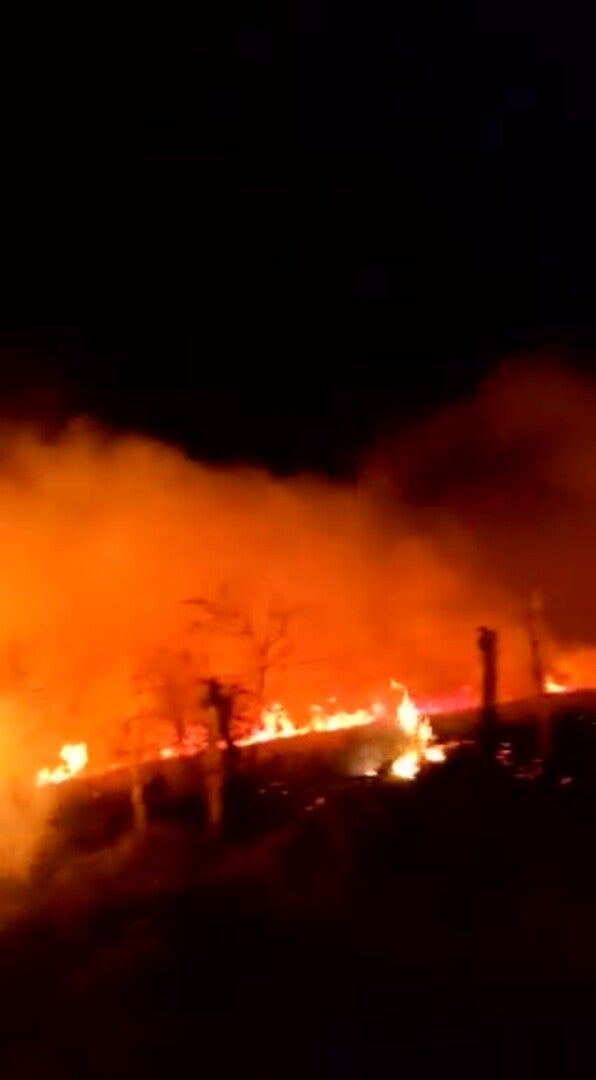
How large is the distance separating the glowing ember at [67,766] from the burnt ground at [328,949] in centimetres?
723

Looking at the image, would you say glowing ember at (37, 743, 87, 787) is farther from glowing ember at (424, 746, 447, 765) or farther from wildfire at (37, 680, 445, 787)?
glowing ember at (424, 746, 447, 765)

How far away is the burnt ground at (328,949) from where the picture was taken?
856 cm

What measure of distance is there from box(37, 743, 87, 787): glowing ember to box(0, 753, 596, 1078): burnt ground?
7.23 meters

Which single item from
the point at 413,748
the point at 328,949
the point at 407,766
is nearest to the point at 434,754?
the point at 413,748

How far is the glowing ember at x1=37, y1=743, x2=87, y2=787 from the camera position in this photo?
80.6ft

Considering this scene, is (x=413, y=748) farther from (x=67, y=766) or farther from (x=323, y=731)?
(x=323, y=731)

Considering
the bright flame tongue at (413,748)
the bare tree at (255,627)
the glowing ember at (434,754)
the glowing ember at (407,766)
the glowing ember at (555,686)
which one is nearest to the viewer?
the glowing ember at (407,766)

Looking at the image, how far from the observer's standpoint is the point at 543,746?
780 inches

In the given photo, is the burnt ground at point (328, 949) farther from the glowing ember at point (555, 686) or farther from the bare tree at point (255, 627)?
the glowing ember at point (555, 686)

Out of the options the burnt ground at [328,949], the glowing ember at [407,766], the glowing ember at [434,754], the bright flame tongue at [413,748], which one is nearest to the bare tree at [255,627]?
the bright flame tongue at [413,748]

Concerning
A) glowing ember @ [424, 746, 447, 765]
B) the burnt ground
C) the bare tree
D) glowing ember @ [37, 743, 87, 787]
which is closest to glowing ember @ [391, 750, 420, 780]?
glowing ember @ [424, 746, 447, 765]

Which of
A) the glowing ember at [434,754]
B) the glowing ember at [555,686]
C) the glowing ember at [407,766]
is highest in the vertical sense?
the glowing ember at [555,686]

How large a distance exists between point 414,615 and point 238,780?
1485 cm

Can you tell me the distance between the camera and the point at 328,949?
11.1 m
